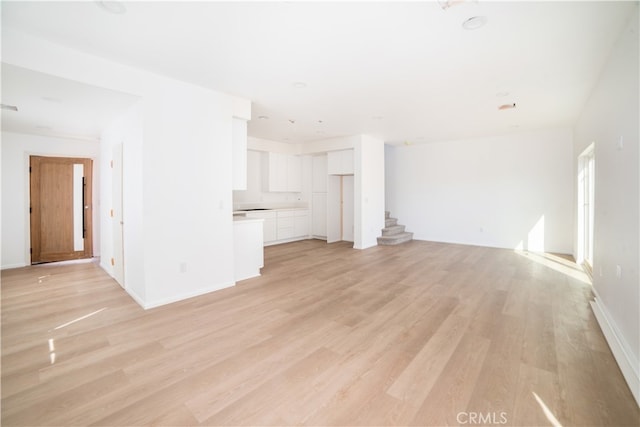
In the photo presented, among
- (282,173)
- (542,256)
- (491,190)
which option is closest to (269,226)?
(282,173)

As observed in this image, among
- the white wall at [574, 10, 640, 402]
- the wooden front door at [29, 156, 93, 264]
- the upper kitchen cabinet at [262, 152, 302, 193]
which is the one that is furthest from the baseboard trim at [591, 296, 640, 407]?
the wooden front door at [29, 156, 93, 264]

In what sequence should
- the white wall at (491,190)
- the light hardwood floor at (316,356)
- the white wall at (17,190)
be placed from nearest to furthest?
1. the light hardwood floor at (316,356)
2. the white wall at (17,190)
3. the white wall at (491,190)

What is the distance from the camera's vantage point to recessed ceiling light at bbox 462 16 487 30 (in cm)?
224

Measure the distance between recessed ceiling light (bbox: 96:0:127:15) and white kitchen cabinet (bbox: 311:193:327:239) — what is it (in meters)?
6.26

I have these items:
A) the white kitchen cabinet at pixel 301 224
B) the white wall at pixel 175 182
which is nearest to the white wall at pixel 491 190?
the white kitchen cabinet at pixel 301 224

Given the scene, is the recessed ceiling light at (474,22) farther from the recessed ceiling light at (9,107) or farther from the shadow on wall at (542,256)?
the recessed ceiling light at (9,107)

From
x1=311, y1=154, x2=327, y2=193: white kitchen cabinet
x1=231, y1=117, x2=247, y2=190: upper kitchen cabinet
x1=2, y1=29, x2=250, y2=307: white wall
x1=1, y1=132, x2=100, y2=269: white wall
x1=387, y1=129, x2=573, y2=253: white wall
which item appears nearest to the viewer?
x1=2, y1=29, x2=250, y2=307: white wall

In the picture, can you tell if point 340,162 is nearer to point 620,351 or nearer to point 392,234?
point 392,234

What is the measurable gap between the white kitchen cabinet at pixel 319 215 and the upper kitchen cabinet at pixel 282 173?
0.66 meters

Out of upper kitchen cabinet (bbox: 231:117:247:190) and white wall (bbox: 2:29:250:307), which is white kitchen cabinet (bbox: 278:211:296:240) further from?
white wall (bbox: 2:29:250:307)

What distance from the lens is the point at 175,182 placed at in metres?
3.42

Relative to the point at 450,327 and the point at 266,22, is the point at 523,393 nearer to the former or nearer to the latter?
the point at 450,327

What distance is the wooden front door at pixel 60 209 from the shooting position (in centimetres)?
547

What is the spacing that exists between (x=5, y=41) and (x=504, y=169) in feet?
27.4
